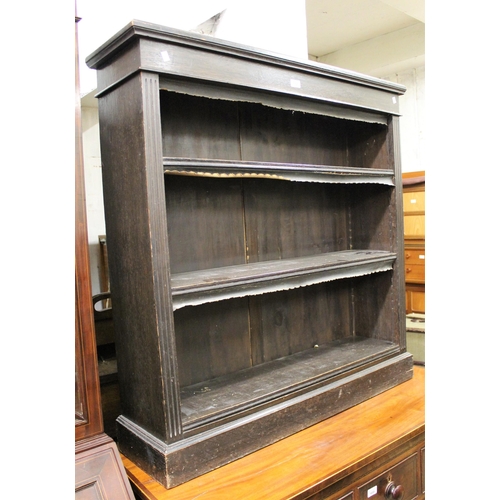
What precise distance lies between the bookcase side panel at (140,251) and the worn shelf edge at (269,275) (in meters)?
0.10

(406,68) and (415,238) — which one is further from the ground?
(406,68)

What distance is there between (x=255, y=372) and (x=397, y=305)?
0.77 meters

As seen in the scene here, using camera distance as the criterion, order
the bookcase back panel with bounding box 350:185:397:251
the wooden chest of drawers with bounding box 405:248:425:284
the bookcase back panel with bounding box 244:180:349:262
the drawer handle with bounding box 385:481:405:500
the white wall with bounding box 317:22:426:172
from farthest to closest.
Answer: the white wall with bounding box 317:22:426:172, the wooden chest of drawers with bounding box 405:248:425:284, the bookcase back panel with bounding box 350:185:397:251, the bookcase back panel with bounding box 244:180:349:262, the drawer handle with bounding box 385:481:405:500

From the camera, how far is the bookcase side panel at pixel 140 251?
4.26ft

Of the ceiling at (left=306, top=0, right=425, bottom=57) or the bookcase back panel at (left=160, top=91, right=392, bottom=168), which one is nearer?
the bookcase back panel at (left=160, top=91, right=392, bottom=168)

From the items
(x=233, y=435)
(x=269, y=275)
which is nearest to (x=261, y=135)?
(x=269, y=275)

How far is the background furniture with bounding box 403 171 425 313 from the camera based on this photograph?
3.57m

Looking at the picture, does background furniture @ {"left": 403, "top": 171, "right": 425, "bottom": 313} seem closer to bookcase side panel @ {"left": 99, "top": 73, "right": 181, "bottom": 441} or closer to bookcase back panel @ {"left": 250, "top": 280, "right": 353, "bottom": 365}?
bookcase back panel @ {"left": 250, "top": 280, "right": 353, "bottom": 365}

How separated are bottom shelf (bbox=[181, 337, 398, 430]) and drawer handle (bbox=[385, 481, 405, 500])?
0.43m

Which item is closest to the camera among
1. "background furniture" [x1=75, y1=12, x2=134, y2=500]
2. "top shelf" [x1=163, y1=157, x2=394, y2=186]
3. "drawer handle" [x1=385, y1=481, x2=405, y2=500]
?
"background furniture" [x1=75, y1=12, x2=134, y2=500]

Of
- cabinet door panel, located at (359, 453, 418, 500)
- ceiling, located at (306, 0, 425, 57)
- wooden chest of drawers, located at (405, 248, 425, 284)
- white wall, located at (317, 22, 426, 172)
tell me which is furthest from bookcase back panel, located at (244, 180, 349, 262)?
white wall, located at (317, 22, 426, 172)

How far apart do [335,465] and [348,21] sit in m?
3.86

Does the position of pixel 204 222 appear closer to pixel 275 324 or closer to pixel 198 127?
pixel 198 127

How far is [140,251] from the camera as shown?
1354 mm
